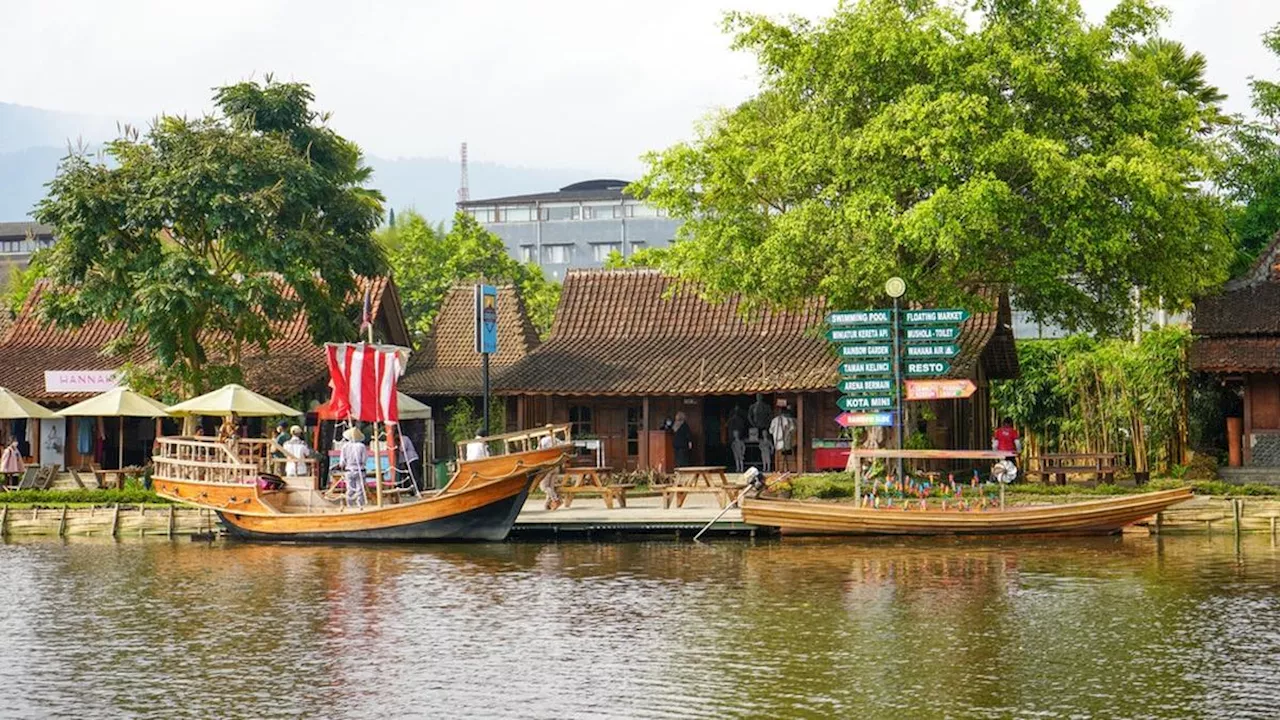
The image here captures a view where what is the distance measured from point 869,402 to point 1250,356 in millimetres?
9307

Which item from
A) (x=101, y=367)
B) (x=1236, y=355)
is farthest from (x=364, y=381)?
(x=1236, y=355)

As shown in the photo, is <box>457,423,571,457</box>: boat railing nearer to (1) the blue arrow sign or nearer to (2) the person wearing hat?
(2) the person wearing hat

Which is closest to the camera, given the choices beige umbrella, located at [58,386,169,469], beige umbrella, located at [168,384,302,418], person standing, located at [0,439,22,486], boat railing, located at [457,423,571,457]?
boat railing, located at [457,423,571,457]

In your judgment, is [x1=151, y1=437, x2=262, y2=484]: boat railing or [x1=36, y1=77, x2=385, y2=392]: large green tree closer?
[x1=151, y1=437, x2=262, y2=484]: boat railing

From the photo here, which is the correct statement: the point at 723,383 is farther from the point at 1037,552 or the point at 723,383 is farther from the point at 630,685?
the point at 630,685

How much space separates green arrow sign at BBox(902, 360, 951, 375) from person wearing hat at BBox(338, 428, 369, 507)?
1026 cm

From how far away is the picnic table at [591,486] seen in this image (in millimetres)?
34531

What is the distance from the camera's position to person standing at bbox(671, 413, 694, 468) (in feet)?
136

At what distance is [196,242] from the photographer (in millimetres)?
40438

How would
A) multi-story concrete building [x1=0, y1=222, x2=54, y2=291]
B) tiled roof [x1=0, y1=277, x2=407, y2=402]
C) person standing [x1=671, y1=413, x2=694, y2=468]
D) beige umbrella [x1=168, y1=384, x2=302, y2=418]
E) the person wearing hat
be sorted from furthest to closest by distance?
multi-story concrete building [x1=0, y1=222, x2=54, y2=291], tiled roof [x1=0, y1=277, x2=407, y2=402], person standing [x1=671, y1=413, x2=694, y2=468], beige umbrella [x1=168, y1=384, x2=302, y2=418], the person wearing hat

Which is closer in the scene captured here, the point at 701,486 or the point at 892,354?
the point at 892,354

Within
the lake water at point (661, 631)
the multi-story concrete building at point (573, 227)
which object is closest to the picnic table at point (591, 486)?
the lake water at point (661, 631)

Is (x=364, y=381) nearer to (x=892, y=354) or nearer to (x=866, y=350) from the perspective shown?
(x=866, y=350)

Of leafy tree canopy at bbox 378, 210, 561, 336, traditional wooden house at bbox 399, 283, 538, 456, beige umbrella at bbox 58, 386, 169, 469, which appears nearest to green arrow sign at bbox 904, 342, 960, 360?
traditional wooden house at bbox 399, 283, 538, 456
